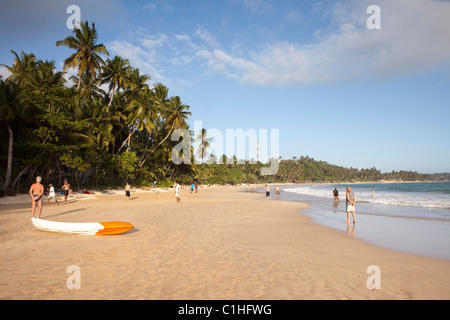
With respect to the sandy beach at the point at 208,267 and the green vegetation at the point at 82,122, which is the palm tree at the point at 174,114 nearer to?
the green vegetation at the point at 82,122

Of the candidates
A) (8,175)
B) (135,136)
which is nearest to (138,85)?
(135,136)

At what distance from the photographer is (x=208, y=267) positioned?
559 centimetres

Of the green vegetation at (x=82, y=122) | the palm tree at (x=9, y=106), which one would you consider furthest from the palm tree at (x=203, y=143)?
the palm tree at (x=9, y=106)

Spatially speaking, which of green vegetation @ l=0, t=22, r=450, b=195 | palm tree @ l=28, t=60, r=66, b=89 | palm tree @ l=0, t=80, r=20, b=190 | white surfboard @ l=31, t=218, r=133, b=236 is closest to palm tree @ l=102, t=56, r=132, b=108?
green vegetation @ l=0, t=22, r=450, b=195

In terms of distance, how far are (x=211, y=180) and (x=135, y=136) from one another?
127ft

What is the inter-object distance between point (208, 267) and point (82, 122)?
2269 cm

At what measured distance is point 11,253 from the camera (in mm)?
6160

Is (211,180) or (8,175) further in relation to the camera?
(211,180)

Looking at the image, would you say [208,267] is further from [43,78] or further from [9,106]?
[43,78]

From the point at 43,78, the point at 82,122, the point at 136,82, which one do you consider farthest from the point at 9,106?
the point at 136,82

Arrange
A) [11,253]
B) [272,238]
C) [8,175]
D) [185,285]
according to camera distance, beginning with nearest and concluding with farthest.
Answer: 1. [185,285]
2. [11,253]
3. [272,238]
4. [8,175]

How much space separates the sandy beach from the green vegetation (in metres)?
15.5

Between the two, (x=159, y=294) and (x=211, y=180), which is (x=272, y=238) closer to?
(x=159, y=294)

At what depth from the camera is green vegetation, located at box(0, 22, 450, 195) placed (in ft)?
68.5
